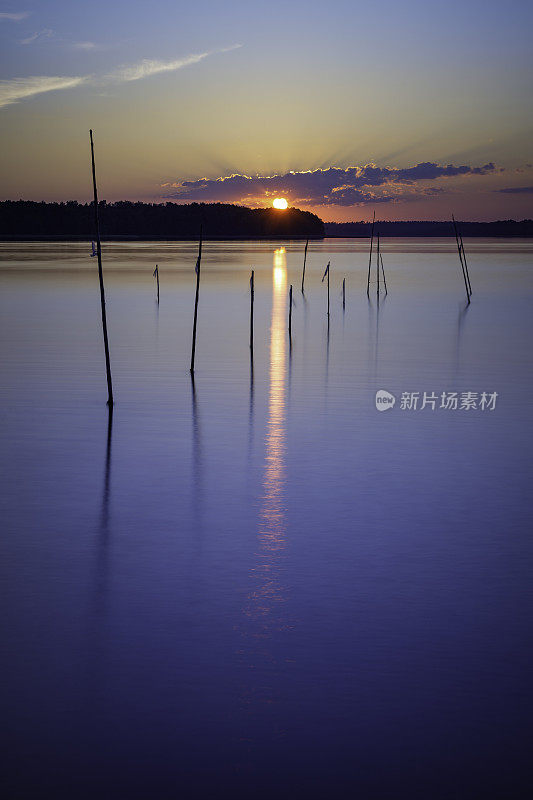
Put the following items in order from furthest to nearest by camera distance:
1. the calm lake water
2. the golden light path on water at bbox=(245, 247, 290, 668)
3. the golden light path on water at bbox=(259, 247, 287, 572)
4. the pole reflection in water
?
the golden light path on water at bbox=(259, 247, 287, 572)
the golden light path on water at bbox=(245, 247, 290, 668)
the pole reflection in water
the calm lake water

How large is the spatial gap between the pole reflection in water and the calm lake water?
0.14 ft

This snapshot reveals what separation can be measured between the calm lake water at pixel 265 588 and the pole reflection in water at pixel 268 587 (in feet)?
0.14

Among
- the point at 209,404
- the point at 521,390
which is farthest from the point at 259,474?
the point at 521,390

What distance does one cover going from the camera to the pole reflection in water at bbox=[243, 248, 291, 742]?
25.7 ft

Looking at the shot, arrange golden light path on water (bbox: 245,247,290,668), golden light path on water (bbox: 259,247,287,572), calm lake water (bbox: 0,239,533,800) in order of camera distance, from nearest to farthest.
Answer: calm lake water (bbox: 0,239,533,800), golden light path on water (bbox: 245,247,290,668), golden light path on water (bbox: 259,247,287,572)

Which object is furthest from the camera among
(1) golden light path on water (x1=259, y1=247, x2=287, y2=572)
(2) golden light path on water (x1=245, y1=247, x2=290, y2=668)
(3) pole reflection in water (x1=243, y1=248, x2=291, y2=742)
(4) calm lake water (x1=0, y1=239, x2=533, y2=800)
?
(1) golden light path on water (x1=259, y1=247, x2=287, y2=572)

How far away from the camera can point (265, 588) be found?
10.5m

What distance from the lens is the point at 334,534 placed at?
1274 centimetres

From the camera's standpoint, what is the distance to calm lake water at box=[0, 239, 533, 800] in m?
6.85

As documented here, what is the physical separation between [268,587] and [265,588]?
0.05 metres

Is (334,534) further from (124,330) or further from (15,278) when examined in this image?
(15,278)

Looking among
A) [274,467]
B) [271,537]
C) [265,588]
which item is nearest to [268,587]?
[265,588]

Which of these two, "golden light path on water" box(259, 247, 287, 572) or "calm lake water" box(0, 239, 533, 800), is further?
"golden light path on water" box(259, 247, 287, 572)

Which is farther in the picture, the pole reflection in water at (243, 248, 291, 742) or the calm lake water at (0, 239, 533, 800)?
the pole reflection in water at (243, 248, 291, 742)
